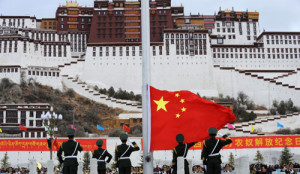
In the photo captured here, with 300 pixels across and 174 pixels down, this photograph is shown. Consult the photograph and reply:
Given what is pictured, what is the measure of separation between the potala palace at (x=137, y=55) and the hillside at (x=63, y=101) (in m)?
1.31

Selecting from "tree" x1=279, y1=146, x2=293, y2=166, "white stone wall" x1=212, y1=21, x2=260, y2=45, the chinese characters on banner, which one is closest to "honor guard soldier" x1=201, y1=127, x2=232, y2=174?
"tree" x1=279, y1=146, x2=293, y2=166

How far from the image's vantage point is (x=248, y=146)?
3853 centimetres

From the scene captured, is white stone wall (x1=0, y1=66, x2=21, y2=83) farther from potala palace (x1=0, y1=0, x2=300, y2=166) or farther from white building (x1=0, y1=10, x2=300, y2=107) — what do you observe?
white building (x1=0, y1=10, x2=300, y2=107)

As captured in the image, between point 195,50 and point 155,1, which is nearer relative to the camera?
point 195,50

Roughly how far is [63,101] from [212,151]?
55633mm

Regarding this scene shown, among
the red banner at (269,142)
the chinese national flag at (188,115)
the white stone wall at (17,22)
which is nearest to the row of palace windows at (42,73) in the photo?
the white stone wall at (17,22)

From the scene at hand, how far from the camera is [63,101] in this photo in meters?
62.8

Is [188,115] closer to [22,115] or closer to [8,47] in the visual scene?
[22,115]

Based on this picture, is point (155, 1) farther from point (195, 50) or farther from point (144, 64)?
point (144, 64)

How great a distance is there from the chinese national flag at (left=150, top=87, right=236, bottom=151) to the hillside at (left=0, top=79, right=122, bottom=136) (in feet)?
155

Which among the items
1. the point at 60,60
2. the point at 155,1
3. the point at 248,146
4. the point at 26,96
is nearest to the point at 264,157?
the point at 248,146

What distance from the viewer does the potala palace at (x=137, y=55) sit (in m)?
67.7

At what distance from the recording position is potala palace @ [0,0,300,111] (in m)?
67.7

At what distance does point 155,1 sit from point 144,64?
72977 mm
